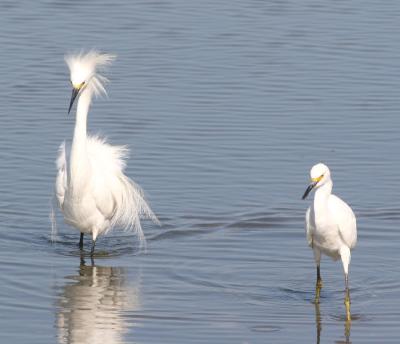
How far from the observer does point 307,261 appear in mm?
10867

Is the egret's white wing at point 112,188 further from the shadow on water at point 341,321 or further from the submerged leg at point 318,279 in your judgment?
the shadow on water at point 341,321

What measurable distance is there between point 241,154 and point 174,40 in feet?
15.8

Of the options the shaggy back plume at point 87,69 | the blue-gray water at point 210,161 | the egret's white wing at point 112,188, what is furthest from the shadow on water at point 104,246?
the shaggy back plume at point 87,69

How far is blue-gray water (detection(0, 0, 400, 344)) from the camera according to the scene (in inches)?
371

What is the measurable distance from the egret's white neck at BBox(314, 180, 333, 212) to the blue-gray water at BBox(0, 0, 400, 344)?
0.76 m

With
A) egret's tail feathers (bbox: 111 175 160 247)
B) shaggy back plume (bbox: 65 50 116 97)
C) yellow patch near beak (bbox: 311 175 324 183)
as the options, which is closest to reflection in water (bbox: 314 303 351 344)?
yellow patch near beak (bbox: 311 175 324 183)

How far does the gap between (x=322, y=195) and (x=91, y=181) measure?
2.58 m

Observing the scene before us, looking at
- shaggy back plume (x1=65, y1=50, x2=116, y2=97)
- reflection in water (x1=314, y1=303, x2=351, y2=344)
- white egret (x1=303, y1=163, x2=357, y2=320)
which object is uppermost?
shaggy back plume (x1=65, y1=50, x2=116, y2=97)

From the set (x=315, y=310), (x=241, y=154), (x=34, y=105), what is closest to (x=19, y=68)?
(x=34, y=105)

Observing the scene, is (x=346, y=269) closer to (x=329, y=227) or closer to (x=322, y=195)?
A: (x=329, y=227)

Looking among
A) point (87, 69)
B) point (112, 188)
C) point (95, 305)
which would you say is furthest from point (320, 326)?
point (87, 69)

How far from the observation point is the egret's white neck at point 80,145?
434 inches

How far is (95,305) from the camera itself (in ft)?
31.8

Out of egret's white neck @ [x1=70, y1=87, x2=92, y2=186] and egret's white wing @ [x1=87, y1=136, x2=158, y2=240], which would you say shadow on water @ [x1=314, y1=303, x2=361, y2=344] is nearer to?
egret's white wing @ [x1=87, y1=136, x2=158, y2=240]
